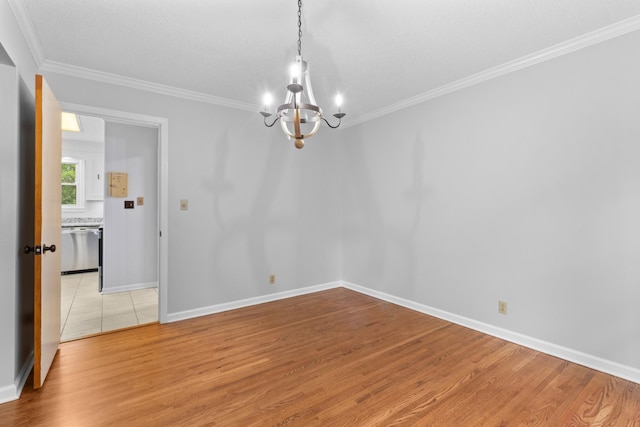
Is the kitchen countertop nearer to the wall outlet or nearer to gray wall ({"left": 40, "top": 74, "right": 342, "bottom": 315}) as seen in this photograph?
gray wall ({"left": 40, "top": 74, "right": 342, "bottom": 315})

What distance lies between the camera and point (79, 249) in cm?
560

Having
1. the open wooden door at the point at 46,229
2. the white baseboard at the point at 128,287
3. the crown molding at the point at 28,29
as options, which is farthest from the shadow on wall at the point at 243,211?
the white baseboard at the point at 128,287

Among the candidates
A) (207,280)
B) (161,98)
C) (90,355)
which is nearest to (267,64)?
(161,98)

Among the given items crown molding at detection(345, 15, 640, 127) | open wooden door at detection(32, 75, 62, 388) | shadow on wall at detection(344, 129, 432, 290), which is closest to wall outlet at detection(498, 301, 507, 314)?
shadow on wall at detection(344, 129, 432, 290)

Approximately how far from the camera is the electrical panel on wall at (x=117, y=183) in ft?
14.8

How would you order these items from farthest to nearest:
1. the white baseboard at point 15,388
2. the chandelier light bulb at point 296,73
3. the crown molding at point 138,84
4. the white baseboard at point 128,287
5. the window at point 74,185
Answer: the window at point 74,185, the white baseboard at point 128,287, the crown molding at point 138,84, the white baseboard at point 15,388, the chandelier light bulb at point 296,73

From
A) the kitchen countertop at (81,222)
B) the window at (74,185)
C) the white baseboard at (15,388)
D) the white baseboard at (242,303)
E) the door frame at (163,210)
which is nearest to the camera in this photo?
the white baseboard at (15,388)

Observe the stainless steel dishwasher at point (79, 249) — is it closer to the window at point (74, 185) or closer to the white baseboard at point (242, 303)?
the window at point (74, 185)

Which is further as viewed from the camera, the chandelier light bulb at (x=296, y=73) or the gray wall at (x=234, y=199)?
the gray wall at (x=234, y=199)

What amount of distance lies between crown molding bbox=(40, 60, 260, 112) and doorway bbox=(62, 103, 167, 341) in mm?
290

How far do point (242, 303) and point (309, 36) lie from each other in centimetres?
294

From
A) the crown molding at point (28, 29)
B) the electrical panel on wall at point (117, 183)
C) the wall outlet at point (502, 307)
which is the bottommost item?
the wall outlet at point (502, 307)

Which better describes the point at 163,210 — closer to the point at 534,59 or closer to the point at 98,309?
the point at 98,309

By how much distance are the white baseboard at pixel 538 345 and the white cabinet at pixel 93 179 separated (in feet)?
20.4
